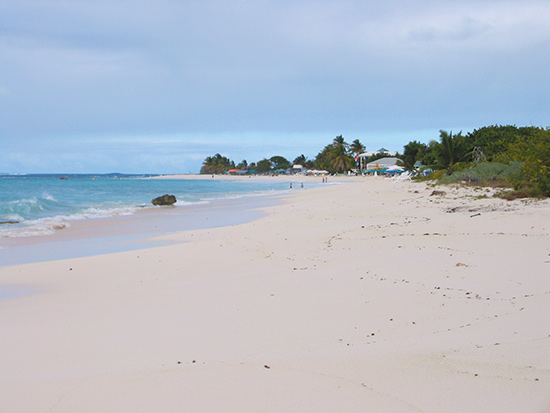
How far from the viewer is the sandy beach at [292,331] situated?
10.0ft

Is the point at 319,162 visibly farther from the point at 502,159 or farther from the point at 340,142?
the point at 502,159

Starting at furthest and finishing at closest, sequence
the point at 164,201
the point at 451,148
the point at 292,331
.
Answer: the point at 451,148
the point at 164,201
the point at 292,331

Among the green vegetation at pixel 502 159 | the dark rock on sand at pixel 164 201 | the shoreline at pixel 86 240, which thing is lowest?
the shoreline at pixel 86 240

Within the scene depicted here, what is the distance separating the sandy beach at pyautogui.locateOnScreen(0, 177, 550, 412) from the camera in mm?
3053

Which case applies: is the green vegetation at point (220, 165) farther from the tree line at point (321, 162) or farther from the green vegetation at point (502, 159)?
the green vegetation at point (502, 159)

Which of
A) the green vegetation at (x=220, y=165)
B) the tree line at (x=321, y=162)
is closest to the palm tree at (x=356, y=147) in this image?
the tree line at (x=321, y=162)

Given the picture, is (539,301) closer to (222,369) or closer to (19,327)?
(222,369)

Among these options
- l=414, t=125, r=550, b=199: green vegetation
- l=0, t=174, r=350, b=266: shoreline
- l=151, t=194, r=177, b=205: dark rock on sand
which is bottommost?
l=0, t=174, r=350, b=266: shoreline

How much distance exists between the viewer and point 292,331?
4301 mm

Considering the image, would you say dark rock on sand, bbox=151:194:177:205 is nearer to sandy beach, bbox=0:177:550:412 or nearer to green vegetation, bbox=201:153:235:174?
sandy beach, bbox=0:177:550:412

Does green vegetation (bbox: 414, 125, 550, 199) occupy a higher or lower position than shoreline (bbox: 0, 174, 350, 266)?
higher

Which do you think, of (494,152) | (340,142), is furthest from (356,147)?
(494,152)

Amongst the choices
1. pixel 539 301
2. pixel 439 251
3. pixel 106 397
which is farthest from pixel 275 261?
pixel 106 397

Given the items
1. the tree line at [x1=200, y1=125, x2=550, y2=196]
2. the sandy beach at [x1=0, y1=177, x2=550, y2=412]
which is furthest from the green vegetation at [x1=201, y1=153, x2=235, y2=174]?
the sandy beach at [x1=0, y1=177, x2=550, y2=412]
